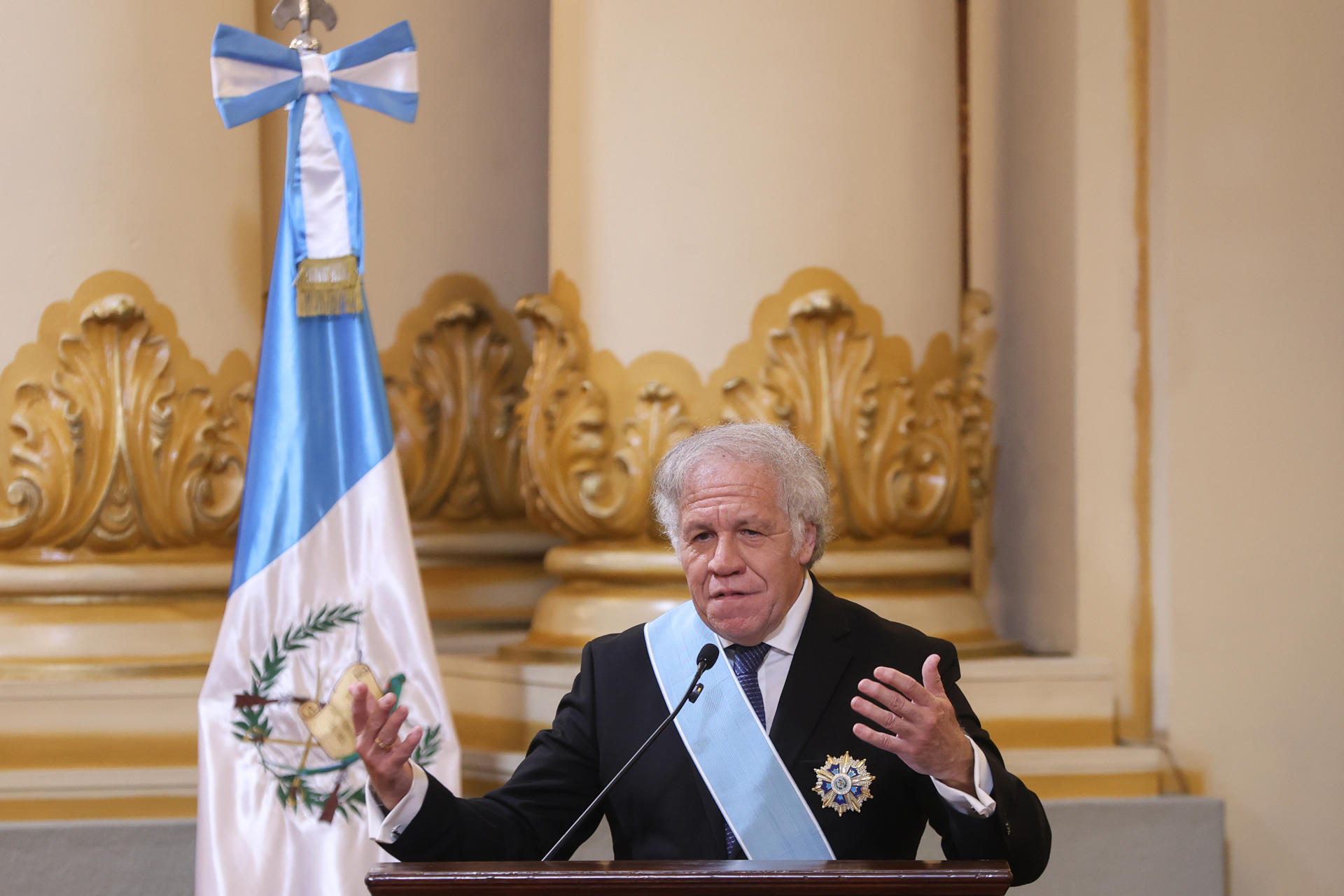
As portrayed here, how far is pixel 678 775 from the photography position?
242 cm

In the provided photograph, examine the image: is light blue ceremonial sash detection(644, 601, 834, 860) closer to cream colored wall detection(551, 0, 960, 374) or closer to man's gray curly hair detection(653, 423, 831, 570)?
man's gray curly hair detection(653, 423, 831, 570)

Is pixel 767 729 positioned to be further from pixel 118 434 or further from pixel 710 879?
pixel 118 434

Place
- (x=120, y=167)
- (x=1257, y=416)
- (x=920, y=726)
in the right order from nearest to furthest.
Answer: (x=920, y=726), (x=1257, y=416), (x=120, y=167)

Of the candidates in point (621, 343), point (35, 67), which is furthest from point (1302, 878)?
point (35, 67)

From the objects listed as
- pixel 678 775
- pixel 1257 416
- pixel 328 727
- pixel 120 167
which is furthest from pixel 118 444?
pixel 1257 416

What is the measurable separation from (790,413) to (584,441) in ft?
1.81

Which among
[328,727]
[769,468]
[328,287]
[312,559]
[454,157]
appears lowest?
[328,727]

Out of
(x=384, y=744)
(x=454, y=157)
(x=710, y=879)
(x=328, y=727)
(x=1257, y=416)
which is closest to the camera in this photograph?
(x=710, y=879)

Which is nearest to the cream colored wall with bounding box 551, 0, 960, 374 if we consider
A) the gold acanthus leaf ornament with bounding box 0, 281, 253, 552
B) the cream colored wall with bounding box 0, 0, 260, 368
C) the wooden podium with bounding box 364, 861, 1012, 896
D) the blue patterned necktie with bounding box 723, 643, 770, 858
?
the cream colored wall with bounding box 0, 0, 260, 368

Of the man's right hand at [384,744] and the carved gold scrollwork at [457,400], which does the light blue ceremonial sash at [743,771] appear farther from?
the carved gold scrollwork at [457,400]

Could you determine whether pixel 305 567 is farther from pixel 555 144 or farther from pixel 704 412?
pixel 555 144

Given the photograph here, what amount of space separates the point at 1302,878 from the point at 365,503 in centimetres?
258

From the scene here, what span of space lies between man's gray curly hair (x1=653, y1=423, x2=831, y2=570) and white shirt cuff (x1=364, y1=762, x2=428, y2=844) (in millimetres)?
585

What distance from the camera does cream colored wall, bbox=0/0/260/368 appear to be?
3848 millimetres
